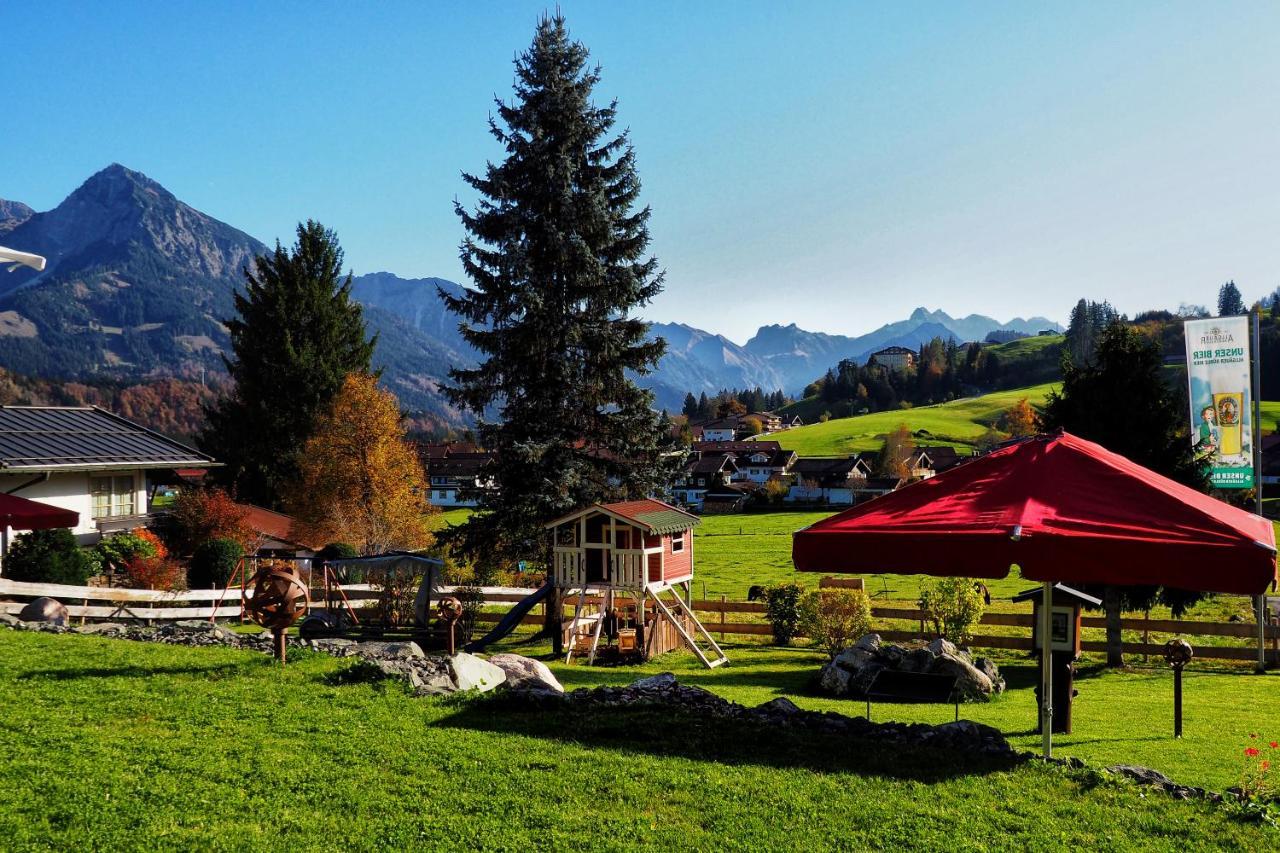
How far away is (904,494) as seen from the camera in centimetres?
919

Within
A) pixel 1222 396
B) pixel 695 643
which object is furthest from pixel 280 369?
pixel 1222 396

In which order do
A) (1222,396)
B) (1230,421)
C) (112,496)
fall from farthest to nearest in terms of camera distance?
(112,496) → (1222,396) → (1230,421)

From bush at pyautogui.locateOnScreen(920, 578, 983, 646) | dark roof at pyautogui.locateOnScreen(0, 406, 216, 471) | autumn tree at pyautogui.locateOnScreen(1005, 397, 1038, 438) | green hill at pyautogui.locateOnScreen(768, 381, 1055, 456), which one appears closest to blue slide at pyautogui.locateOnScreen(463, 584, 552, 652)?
bush at pyautogui.locateOnScreen(920, 578, 983, 646)

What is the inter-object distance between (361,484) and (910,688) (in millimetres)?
29070

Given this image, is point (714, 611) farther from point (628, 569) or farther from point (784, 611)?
point (628, 569)

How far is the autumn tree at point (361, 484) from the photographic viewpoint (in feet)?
124

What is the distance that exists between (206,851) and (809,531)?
19.1ft

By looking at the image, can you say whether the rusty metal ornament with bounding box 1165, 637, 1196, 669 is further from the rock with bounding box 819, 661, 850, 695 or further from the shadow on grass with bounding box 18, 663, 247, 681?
the shadow on grass with bounding box 18, 663, 247, 681

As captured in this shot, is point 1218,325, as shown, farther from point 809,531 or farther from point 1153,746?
point 809,531

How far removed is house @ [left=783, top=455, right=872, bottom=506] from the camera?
106 m

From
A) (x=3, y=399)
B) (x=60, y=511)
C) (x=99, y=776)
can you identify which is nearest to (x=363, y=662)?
(x=99, y=776)

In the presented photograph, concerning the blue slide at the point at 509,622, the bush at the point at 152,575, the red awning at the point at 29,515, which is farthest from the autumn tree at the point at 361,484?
the red awning at the point at 29,515

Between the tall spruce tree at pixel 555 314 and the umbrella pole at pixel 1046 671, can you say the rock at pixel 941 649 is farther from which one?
the tall spruce tree at pixel 555 314

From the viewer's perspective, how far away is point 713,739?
998 cm
